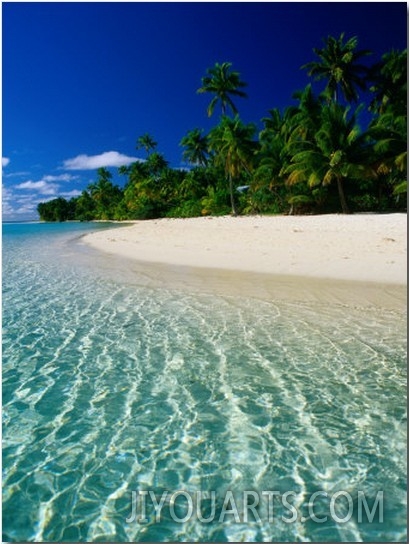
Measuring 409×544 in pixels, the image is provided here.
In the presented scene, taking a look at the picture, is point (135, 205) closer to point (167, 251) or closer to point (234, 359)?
point (167, 251)

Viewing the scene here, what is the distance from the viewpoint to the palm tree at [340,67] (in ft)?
107

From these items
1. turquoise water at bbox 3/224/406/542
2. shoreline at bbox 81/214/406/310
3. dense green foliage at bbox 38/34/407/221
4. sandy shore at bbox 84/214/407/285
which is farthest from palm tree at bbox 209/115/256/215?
turquoise water at bbox 3/224/406/542

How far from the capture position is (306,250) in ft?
42.4

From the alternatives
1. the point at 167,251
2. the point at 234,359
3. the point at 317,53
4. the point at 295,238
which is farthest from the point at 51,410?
the point at 317,53

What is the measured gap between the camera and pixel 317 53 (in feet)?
110

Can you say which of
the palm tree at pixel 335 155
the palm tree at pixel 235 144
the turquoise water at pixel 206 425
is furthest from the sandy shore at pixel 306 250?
the palm tree at pixel 235 144

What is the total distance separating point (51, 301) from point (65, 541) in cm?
701

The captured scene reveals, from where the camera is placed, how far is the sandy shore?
10172mm

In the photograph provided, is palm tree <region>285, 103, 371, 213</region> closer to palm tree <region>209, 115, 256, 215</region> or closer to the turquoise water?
palm tree <region>209, 115, 256, 215</region>

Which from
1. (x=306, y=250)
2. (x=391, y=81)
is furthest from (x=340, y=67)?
(x=306, y=250)

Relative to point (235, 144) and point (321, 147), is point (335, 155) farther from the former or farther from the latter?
point (235, 144)

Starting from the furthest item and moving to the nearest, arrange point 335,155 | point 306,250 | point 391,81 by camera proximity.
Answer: point 391,81, point 335,155, point 306,250

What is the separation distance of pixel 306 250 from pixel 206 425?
10.2 meters

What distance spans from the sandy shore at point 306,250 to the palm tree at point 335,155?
7163 millimetres
